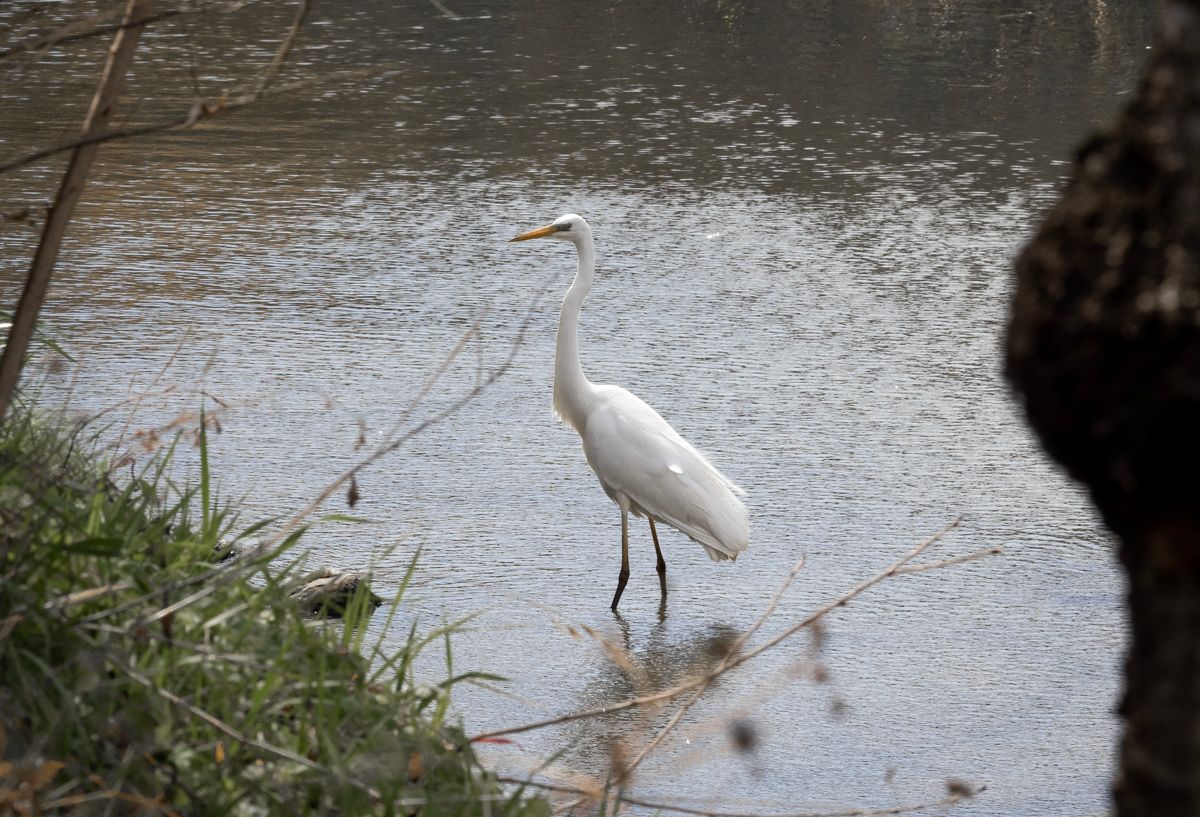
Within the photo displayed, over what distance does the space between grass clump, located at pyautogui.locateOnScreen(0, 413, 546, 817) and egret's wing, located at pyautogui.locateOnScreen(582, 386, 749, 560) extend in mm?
1982

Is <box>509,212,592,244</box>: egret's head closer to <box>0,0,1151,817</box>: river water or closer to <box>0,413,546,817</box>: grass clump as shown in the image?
<box>0,0,1151,817</box>: river water

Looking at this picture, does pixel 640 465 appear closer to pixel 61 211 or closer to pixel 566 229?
pixel 566 229

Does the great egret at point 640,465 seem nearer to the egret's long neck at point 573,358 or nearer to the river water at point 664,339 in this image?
the egret's long neck at point 573,358

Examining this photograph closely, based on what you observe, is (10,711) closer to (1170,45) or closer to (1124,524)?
(1124,524)

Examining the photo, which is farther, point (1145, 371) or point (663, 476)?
point (663, 476)

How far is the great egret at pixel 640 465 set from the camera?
5.41 m

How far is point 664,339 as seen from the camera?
789 centimetres

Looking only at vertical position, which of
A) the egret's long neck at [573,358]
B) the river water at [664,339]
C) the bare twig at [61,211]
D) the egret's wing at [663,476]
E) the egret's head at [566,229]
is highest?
the bare twig at [61,211]

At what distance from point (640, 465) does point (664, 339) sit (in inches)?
95.6

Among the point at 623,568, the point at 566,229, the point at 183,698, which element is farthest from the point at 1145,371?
the point at 566,229

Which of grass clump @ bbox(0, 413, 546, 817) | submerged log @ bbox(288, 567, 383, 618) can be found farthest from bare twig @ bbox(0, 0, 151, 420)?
submerged log @ bbox(288, 567, 383, 618)

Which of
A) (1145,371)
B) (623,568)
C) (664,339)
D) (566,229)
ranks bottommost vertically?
(664,339)

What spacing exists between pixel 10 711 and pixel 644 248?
6678 millimetres

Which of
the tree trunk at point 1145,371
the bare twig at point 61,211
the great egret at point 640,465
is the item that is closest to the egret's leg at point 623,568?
the great egret at point 640,465
